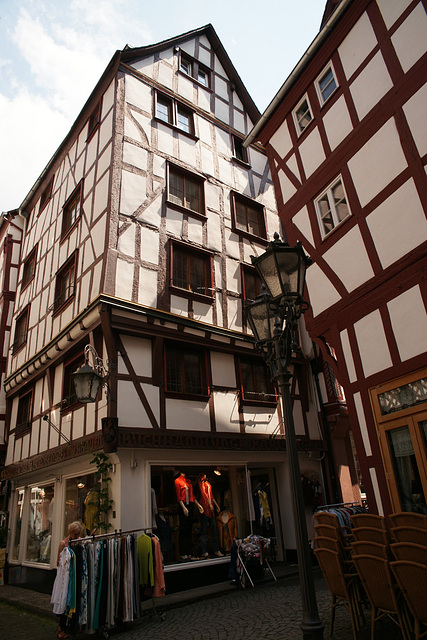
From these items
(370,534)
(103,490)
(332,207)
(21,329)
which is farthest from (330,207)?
(21,329)

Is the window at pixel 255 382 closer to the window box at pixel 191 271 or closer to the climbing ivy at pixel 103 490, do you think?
the window box at pixel 191 271

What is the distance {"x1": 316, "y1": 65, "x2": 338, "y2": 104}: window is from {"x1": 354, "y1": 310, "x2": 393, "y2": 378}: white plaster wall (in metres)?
5.29

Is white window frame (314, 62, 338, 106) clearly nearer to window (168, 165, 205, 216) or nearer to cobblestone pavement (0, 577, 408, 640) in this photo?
window (168, 165, 205, 216)

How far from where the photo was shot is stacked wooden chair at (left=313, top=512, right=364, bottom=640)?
552cm

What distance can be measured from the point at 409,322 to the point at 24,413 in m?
13.5

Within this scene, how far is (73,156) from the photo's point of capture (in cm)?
1652

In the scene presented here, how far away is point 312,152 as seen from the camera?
10375mm

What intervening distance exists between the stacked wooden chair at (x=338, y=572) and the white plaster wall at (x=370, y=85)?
774 cm

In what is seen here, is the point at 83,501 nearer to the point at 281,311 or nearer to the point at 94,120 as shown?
the point at 281,311

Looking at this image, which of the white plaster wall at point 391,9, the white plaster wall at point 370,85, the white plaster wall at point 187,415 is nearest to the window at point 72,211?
the white plaster wall at point 187,415

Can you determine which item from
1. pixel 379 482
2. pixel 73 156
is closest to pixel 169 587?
pixel 379 482

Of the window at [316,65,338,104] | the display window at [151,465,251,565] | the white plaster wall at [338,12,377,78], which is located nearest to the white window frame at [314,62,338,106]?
the window at [316,65,338,104]

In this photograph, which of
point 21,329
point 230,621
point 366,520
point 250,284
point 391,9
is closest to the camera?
point 366,520

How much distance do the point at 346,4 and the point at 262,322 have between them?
7956mm
